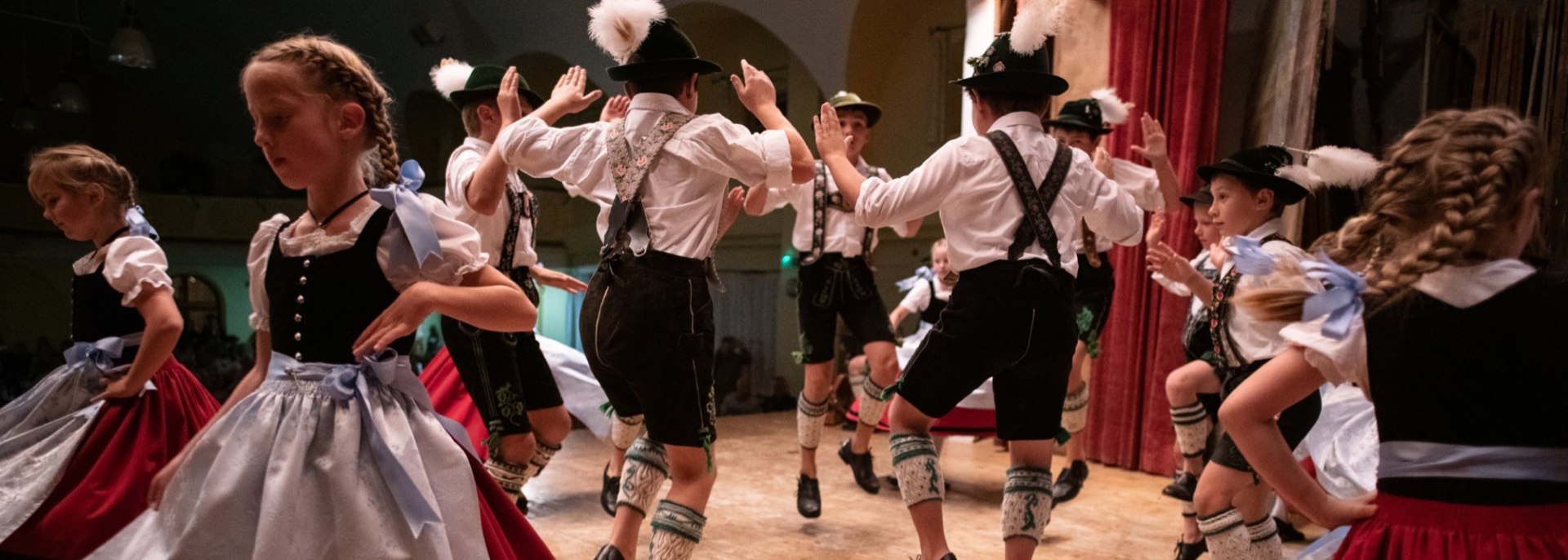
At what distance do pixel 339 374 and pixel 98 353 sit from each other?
57.6 inches

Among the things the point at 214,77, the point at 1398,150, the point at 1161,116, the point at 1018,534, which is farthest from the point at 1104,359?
the point at 214,77

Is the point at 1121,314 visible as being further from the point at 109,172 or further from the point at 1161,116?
the point at 109,172

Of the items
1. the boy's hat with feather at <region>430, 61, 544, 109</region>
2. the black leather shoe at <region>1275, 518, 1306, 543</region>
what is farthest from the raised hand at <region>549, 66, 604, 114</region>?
the black leather shoe at <region>1275, 518, 1306, 543</region>

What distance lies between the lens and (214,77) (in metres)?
6.48

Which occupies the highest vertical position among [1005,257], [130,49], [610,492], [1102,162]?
[130,49]

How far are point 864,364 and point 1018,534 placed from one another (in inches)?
132

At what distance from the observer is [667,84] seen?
274cm

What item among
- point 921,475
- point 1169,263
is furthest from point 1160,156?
point 921,475

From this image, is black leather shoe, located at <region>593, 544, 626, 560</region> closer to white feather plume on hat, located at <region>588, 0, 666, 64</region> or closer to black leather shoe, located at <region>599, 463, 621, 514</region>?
white feather plume on hat, located at <region>588, 0, 666, 64</region>

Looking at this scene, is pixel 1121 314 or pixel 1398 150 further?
pixel 1121 314

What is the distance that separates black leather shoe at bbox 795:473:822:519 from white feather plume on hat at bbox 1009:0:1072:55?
2119 millimetres

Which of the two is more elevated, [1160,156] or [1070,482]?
[1160,156]

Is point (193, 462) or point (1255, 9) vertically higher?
point (1255, 9)

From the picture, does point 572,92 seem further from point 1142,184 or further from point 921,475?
point 1142,184
